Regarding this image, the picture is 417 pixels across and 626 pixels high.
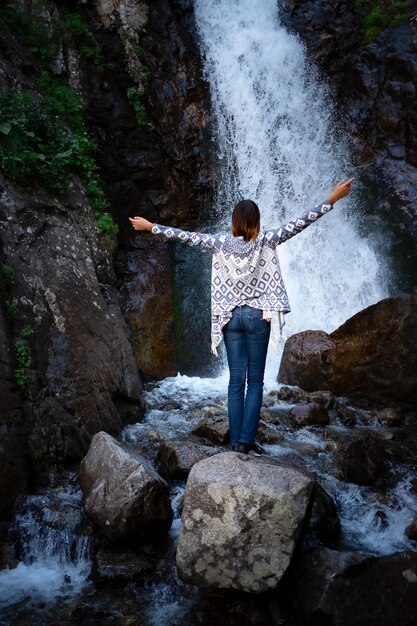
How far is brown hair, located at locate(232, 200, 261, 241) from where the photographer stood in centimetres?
396

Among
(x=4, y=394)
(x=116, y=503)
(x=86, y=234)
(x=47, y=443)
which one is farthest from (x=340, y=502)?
(x=86, y=234)

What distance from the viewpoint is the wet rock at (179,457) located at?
4.93 metres

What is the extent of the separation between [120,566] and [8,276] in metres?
3.24

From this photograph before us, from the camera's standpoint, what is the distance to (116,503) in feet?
13.5

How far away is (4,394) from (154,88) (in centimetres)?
916

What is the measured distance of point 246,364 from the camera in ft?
13.8

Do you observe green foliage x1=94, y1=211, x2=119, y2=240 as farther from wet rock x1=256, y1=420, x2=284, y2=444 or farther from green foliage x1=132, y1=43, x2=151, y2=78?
green foliage x1=132, y1=43, x2=151, y2=78

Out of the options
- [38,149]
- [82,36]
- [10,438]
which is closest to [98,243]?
[38,149]

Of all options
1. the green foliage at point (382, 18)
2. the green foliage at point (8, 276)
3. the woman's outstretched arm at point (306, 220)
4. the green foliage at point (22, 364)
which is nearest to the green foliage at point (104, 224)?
the green foliage at point (8, 276)

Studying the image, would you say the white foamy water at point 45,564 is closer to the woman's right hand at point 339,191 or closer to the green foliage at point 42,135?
the woman's right hand at point 339,191

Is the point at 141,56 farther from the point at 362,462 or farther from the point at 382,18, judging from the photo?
the point at 362,462

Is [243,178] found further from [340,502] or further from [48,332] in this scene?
[340,502]

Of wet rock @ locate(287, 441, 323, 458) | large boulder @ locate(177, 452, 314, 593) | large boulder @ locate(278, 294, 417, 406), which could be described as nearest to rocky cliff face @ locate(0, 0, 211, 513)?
large boulder @ locate(177, 452, 314, 593)

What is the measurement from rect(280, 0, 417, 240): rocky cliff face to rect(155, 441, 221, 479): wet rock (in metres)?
8.41
